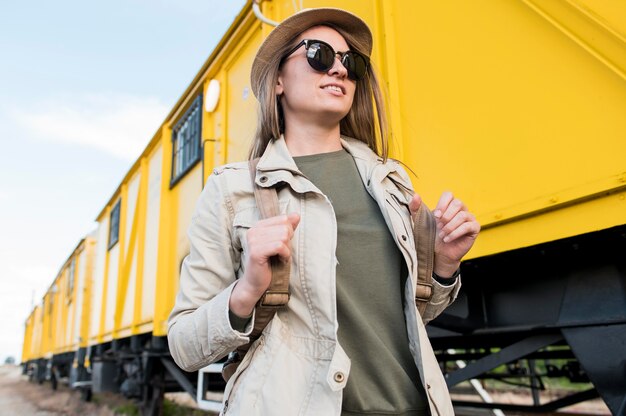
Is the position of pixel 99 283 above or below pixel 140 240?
below

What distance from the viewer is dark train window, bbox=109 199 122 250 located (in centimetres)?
905

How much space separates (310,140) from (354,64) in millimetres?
258

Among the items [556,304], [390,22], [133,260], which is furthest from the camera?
[133,260]

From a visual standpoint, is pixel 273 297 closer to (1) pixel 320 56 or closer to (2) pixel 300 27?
(1) pixel 320 56

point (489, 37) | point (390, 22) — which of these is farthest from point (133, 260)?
point (489, 37)

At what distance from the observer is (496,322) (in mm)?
2545

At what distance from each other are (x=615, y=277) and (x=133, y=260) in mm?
6640

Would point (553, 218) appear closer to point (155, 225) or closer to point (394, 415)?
point (394, 415)

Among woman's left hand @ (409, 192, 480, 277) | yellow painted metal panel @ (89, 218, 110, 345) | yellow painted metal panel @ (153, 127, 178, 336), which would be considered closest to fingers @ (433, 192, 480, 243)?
woman's left hand @ (409, 192, 480, 277)

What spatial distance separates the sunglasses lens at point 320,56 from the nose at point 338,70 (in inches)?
0.4

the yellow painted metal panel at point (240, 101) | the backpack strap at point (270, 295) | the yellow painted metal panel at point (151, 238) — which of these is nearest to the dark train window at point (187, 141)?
the yellow painted metal panel at point (151, 238)

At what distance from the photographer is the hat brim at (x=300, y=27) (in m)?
1.53

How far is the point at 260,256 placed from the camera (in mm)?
1065

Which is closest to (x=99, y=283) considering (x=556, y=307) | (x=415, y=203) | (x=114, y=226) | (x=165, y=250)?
(x=114, y=226)
